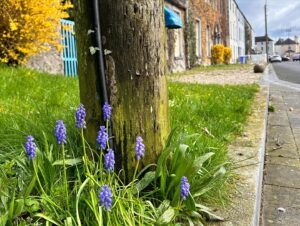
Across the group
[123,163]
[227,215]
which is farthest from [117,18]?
[227,215]

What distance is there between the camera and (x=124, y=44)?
75.0 inches

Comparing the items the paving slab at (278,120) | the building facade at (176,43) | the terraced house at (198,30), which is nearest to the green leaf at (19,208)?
the paving slab at (278,120)

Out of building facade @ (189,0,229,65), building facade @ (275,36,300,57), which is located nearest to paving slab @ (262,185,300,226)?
building facade @ (189,0,229,65)

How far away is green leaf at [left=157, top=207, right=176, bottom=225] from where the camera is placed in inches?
64.1

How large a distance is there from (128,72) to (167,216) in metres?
0.75

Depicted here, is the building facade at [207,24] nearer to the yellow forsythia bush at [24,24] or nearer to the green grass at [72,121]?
the yellow forsythia bush at [24,24]

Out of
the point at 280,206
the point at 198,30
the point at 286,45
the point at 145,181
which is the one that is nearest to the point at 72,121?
the point at 145,181

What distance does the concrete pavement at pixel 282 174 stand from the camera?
218 centimetres

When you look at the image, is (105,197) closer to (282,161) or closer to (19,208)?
(19,208)

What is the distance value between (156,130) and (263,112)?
359 centimetres

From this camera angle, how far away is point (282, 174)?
2912 millimetres

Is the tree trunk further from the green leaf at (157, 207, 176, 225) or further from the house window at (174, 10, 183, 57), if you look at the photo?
the house window at (174, 10, 183, 57)

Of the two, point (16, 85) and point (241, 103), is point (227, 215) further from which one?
point (16, 85)

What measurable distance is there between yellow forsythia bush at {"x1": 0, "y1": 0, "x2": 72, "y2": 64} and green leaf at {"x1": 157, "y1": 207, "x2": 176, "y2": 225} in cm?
603
